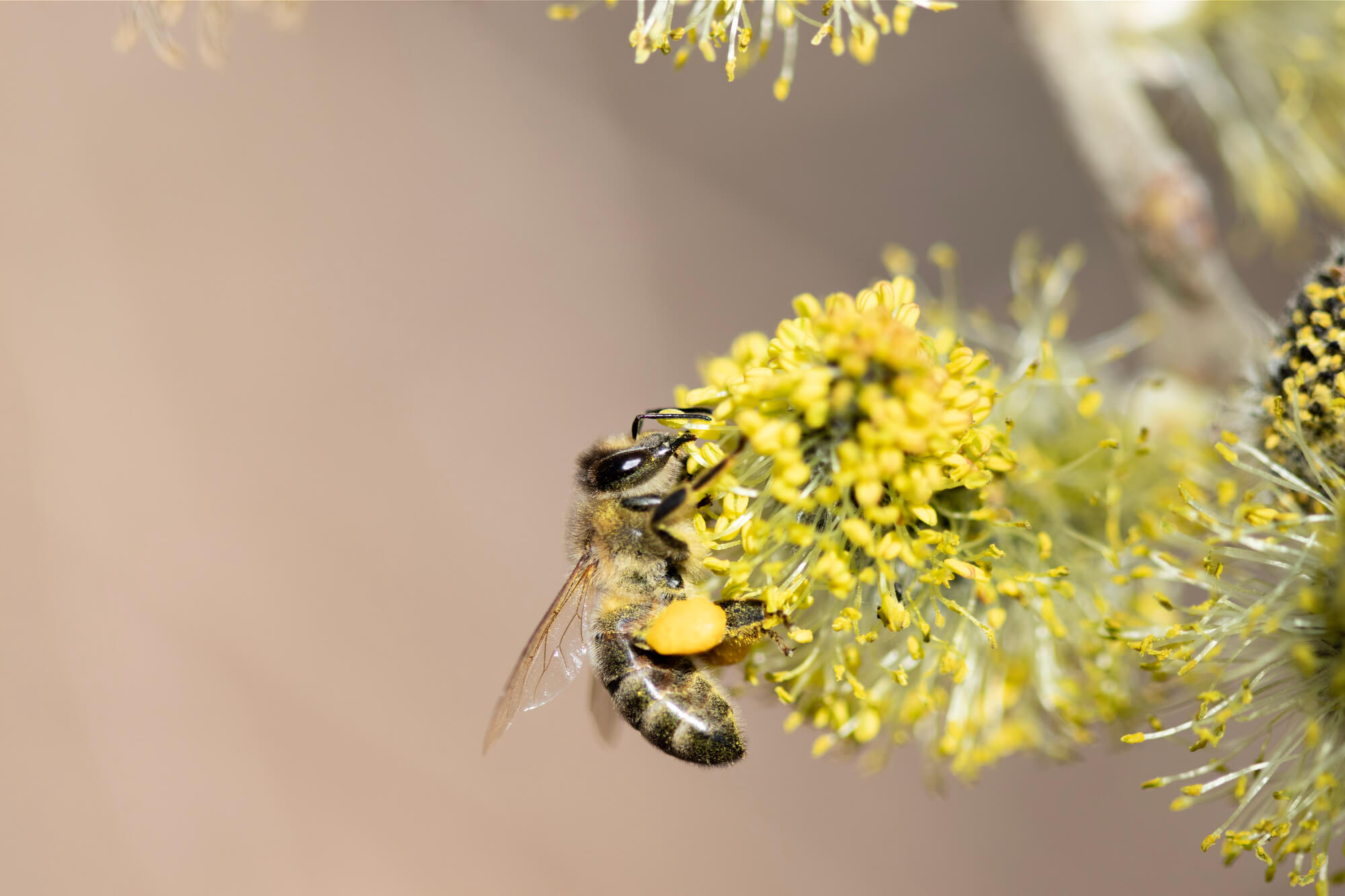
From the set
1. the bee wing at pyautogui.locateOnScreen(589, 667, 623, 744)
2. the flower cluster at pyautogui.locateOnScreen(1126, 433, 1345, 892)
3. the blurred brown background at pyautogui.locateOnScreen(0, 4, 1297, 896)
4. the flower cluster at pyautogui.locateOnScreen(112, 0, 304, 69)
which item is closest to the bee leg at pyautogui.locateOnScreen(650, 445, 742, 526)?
the bee wing at pyautogui.locateOnScreen(589, 667, 623, 744)

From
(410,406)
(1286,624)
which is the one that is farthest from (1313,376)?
(410,406)

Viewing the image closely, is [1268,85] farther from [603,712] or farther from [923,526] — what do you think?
[603,712]

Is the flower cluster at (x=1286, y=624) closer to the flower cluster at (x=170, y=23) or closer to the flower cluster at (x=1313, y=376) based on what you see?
the flower cluster at (x=1313, y=376)

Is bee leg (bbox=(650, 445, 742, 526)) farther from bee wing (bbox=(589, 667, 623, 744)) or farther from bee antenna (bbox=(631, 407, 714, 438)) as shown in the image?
bee wing (bbox=(589, 667, 623, 744))

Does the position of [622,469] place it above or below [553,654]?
above

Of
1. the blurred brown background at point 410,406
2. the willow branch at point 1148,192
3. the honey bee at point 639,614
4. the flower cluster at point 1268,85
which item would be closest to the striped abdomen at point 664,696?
the honey bee at point 639,614

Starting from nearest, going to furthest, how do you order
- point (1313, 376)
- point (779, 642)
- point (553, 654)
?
point (1313, 376), point (779, 642), point (553, 654)

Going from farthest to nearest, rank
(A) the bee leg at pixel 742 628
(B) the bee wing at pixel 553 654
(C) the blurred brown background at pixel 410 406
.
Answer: (C) the blurred brown background at pixel 410 406, (B) the bee wing at pixel 553 654, (A) the bee leg at pixel 742 628
